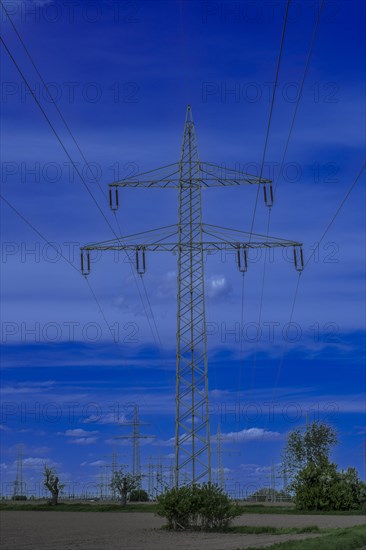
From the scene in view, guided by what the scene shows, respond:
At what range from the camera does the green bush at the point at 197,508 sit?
163ft

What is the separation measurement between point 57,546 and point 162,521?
25.5 meters

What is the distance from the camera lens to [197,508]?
50156 mm

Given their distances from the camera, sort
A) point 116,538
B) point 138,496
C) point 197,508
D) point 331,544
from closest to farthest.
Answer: point 331,544 → point 116,538 → point 197,508 → point 138,496

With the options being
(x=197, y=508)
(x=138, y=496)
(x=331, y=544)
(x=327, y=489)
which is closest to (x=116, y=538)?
(x=197, y=508)

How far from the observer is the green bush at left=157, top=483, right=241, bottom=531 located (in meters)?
49.8

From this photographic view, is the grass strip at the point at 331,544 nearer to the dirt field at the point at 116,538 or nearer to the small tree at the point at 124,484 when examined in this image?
the dirt field at the point at 116,538

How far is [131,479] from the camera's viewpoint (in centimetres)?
10556

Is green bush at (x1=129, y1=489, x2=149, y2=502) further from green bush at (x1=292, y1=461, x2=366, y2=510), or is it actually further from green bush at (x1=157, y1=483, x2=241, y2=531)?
green bush at (x1=157, y1=483, x2=241, y2=531)

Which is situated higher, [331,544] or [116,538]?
[331,544]


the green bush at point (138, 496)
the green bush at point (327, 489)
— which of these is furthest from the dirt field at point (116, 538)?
the green bush at point (138, 496)

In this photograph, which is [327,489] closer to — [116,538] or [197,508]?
[197,508]

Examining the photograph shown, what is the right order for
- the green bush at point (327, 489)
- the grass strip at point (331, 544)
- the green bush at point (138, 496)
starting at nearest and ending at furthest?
1. the grass strip at point (331, 544)
2. the green bush at point (327, 489)
3. the green bush at point (138, 496)

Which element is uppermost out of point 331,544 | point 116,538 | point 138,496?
point 331,544

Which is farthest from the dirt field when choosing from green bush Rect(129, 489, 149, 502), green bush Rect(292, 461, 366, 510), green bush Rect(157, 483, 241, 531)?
green bush Rect(129, 489, 149, 502)
